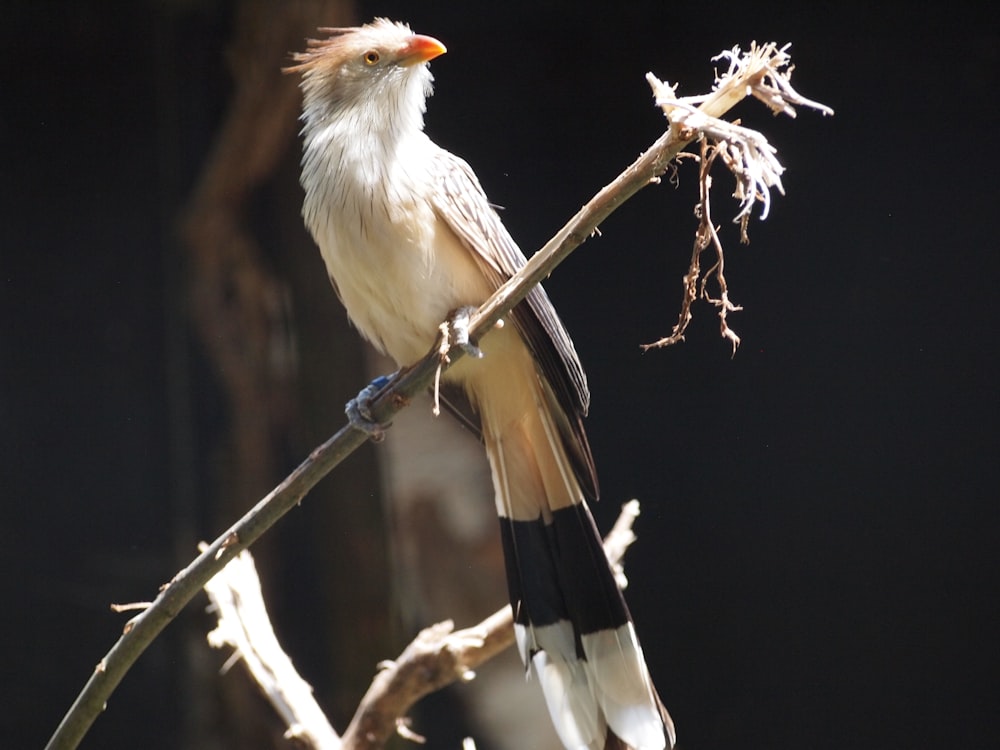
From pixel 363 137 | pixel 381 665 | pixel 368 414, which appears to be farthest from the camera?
pixel 381 665

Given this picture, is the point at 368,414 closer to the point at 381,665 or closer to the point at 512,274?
the point at 512,274

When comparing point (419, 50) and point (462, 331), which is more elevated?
point (419, 50)

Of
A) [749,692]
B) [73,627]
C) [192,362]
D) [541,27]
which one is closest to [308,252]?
[192,362]

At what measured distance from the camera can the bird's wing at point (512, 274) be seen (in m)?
1.61

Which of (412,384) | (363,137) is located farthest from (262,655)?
(363,137)

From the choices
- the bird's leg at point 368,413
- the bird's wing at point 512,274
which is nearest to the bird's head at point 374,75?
the bird's wing at point 512,274

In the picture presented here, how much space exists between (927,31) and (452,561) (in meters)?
1.60

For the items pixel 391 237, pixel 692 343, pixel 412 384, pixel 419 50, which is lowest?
pixel 412 384

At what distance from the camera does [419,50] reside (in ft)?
5.43

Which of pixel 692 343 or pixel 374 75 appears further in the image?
pixel 692 343

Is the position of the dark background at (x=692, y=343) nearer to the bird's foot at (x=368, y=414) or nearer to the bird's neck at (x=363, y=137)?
the bird's neck at (x=363, y=137)

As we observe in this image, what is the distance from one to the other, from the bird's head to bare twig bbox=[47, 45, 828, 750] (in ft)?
1.65

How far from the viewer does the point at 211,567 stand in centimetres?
137

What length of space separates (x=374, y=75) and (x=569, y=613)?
990 millimetres
